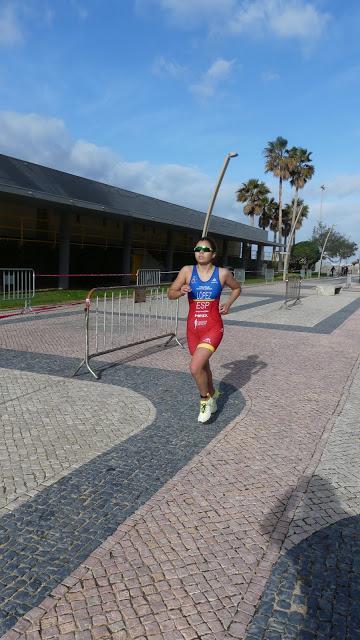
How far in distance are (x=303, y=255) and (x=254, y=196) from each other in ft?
Result: 41.1

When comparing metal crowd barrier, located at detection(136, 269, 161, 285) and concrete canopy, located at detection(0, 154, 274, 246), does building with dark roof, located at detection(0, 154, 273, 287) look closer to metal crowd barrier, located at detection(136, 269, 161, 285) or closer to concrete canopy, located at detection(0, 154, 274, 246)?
concrete canopy, located at detection(0, 154, 274, 246)

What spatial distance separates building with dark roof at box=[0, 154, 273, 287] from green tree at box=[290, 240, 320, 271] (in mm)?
33129

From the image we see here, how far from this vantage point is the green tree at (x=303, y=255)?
2514 inches

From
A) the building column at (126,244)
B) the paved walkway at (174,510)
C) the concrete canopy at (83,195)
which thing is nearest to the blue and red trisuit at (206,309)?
the paved walkway at (174,510)

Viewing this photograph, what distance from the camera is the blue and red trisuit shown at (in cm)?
465

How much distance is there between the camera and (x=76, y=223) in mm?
24938

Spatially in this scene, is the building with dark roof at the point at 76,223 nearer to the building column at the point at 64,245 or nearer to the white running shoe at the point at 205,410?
the building column at the point at 64,245

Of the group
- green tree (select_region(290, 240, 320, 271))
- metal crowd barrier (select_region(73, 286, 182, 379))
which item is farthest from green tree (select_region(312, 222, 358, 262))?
metal crowd barrier (select_region(73, 286, 182, 379))

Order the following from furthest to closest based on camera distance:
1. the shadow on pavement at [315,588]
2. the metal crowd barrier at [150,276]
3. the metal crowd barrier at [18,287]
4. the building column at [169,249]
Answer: the building column at [169,249] < the metal crowd barrier at [150,276] < the metal crowd barrier at [18,287] < the shadow on pavement at [315,588]

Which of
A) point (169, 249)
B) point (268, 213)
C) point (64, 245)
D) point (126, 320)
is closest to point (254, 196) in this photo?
point (268, 213)

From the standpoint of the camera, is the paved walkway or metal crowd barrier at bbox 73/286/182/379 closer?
the paved walkway

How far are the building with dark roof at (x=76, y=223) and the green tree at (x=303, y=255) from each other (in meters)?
33.1

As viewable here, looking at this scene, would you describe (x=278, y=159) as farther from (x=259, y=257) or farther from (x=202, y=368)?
(x=202, y=368)

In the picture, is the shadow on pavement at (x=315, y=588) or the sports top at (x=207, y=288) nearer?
the shadow on pavement at (x=315, y=588)
